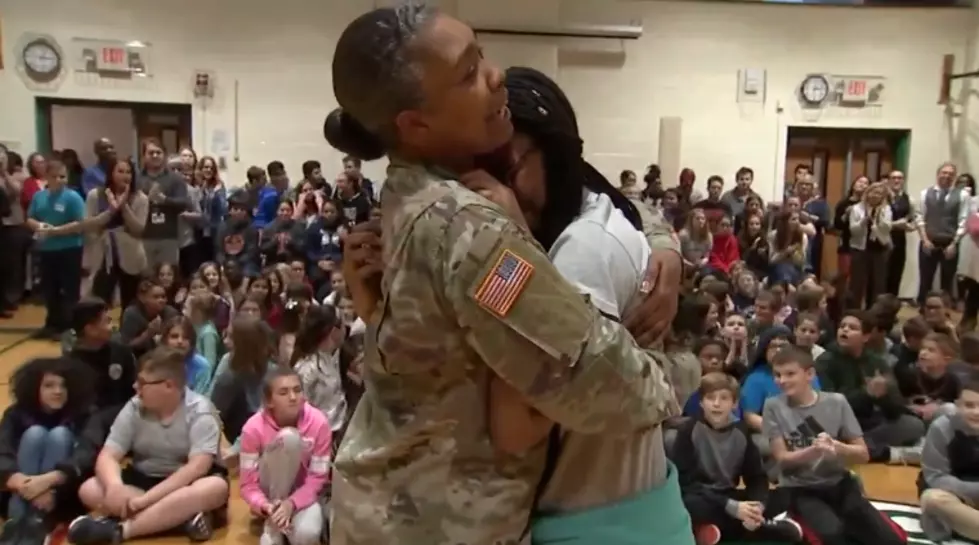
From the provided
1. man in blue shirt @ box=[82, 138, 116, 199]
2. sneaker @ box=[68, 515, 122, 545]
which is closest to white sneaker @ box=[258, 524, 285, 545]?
sneaker @ box=[68, 515, 122, 545]

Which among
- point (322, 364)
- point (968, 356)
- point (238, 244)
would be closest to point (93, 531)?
point (322, 364)

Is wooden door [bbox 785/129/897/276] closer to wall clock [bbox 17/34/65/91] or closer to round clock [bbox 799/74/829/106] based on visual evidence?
round clock [bbox 799/74/829/106]

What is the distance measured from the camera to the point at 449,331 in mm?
1149

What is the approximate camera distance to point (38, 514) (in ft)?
14.0

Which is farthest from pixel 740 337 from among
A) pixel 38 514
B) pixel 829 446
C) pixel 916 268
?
pixel 916 268

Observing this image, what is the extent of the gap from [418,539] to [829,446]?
3.52 meters

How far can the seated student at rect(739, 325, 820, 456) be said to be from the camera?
5293mm

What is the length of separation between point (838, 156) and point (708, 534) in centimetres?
979

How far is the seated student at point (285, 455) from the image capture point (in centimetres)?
428

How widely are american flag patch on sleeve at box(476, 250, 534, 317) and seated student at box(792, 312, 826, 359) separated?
5257mm

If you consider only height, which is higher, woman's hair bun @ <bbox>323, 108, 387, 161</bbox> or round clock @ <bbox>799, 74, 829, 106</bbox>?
round clock @ <bbox>799, 74, 829, 106</bbox>

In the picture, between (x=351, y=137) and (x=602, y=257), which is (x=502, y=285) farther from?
(x=351, y=137)

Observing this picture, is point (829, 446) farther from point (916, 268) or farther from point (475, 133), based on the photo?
point (916, 268)

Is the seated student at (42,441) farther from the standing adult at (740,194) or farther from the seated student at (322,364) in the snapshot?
the standing adult at (740,194)
